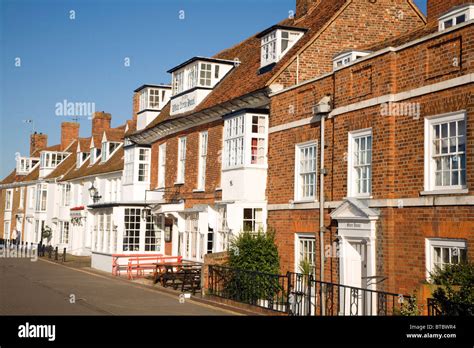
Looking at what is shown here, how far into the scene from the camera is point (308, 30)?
22.6 m

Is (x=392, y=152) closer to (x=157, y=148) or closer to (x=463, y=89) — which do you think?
(x=463, y=89)

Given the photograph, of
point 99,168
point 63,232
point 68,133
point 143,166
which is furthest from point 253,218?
point 68,133

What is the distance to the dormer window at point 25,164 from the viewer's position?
60062 mm

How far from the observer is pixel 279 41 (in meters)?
22.1

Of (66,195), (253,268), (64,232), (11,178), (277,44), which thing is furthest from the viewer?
(11,178)

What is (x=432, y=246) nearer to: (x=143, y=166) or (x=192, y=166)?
(x=192, y=166)

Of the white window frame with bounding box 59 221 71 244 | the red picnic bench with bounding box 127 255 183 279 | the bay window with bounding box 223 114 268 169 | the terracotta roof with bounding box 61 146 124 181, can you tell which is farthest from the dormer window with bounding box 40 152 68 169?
the bay window with bounding box 223 114 268 169

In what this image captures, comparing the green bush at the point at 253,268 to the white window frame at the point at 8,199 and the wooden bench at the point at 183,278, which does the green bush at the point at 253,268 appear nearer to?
the wooden bench at the point at 183,278

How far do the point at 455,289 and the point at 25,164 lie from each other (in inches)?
2224

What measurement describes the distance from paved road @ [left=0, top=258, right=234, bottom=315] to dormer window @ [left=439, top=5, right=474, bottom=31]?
31.6ft

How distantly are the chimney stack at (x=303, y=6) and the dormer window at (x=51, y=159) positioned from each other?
111 feet

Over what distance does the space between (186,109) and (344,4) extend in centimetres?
889

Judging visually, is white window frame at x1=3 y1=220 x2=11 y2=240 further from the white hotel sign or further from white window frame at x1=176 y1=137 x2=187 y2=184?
white window frame at x1=176 y1=137 x2=187 y2=184
